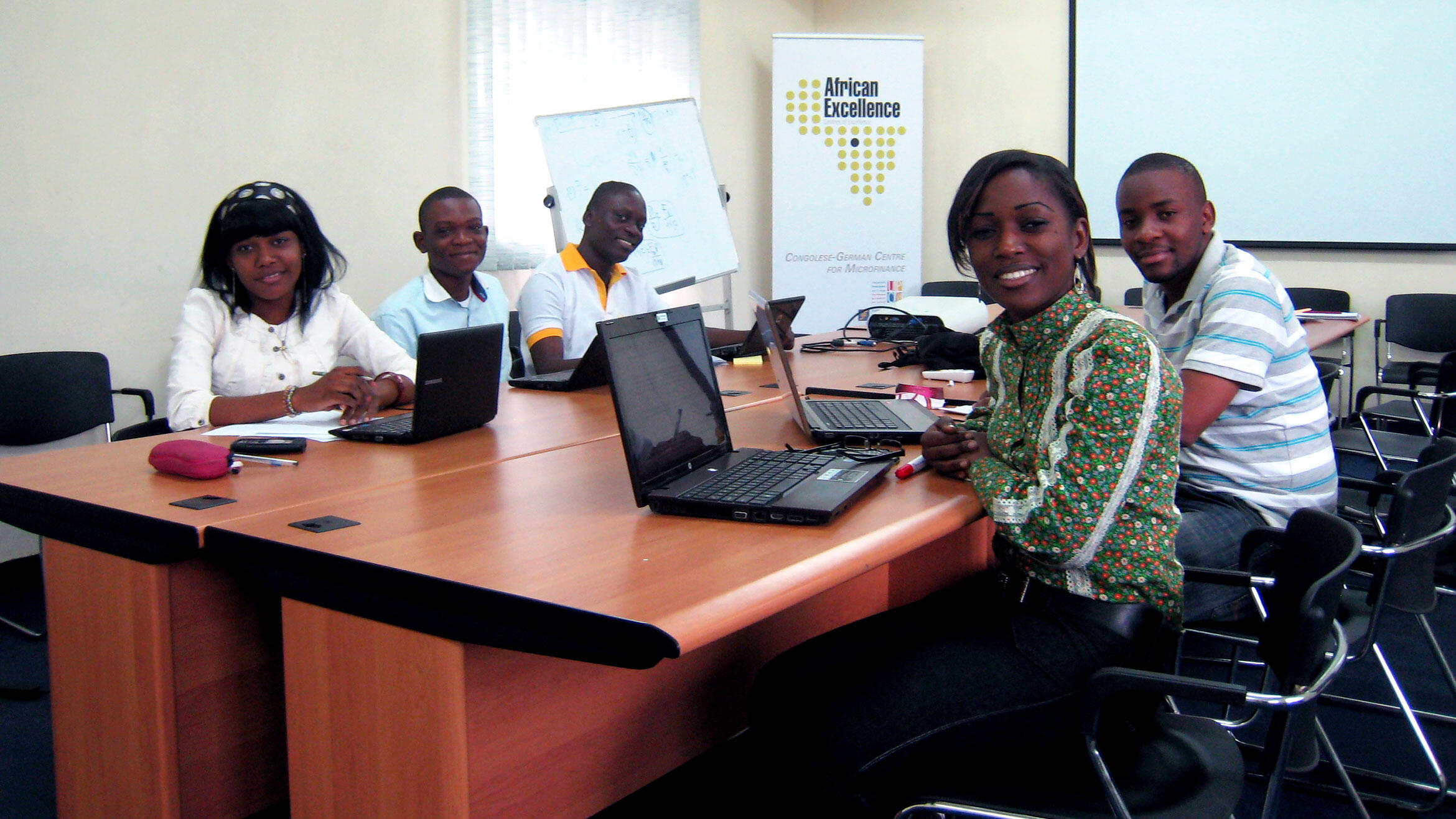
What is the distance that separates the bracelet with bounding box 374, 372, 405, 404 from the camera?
2.33 meters

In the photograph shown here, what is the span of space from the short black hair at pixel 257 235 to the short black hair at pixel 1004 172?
1584 mm

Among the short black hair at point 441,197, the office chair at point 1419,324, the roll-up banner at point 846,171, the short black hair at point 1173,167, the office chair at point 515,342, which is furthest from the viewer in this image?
the roll-up banner at point 846,171

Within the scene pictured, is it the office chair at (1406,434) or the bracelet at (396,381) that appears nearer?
the bracelet at (396,381)

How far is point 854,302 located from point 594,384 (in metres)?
3.43

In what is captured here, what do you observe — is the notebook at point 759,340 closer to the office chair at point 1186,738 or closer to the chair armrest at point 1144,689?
the office chair at point 1186,738

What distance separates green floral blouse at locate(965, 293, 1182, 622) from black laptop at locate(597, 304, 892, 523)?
23 cm

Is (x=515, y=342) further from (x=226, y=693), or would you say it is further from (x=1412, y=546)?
(x=1412, y=546)

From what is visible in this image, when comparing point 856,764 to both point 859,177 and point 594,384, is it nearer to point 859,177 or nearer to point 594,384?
point 594,384

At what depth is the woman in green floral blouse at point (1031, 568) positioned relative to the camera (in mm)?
1194

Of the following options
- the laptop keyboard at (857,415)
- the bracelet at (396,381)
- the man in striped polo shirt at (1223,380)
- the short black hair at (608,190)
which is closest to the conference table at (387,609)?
the laptop keyboard at (857,415)

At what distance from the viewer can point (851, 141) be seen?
584cm

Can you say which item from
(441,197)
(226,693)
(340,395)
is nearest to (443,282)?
(441,197)

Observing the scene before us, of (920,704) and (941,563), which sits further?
(941,563)

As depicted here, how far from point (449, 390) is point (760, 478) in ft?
2.49
